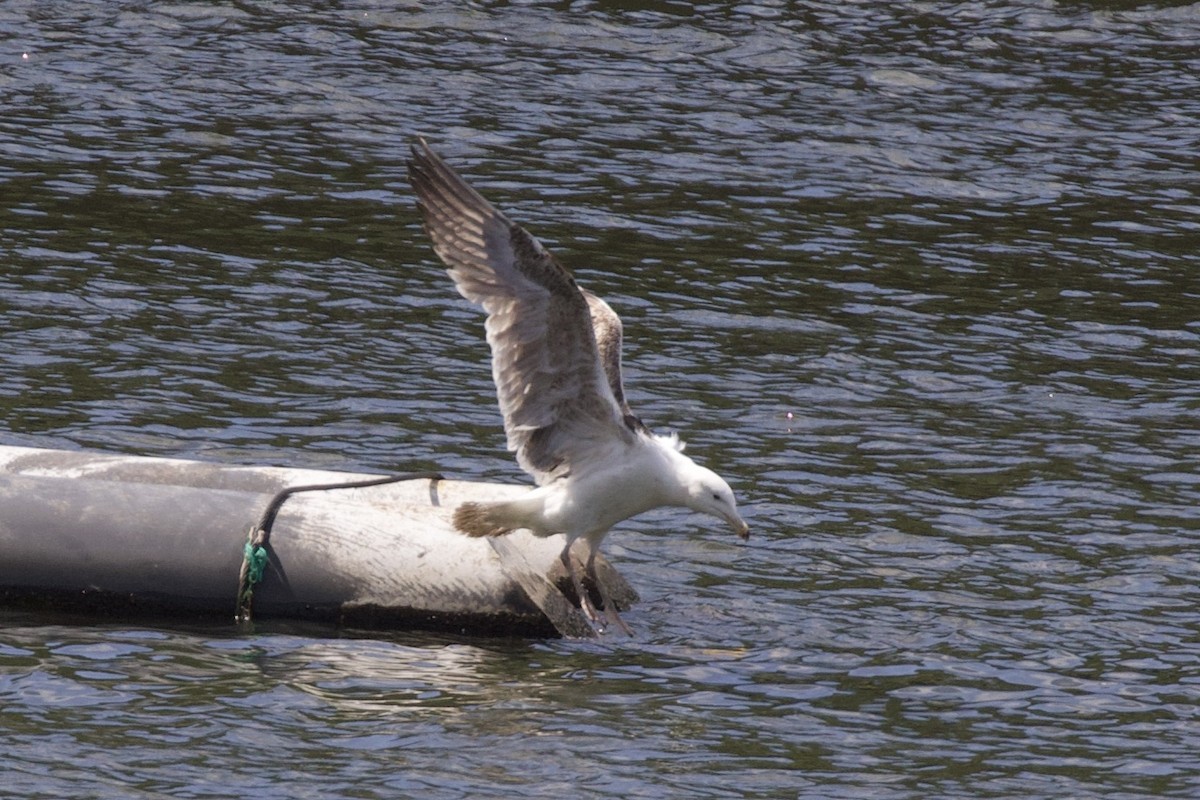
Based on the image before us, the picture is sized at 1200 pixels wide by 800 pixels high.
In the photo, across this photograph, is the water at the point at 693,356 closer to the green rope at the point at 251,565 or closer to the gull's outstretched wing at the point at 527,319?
the green rope at the point at 251,565

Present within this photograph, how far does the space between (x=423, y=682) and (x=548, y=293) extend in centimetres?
154

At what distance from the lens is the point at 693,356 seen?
12.1 m

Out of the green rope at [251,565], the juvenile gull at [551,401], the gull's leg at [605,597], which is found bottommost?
the gull's leg at [605,597]

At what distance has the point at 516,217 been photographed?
14.0 m

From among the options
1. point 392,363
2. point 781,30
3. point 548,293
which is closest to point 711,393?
point 392,363

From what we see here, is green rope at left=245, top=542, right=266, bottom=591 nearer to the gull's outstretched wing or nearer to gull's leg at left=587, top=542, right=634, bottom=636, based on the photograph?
the gull's outstretched wing

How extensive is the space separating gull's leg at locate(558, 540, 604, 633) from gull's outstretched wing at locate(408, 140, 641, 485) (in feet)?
1.16

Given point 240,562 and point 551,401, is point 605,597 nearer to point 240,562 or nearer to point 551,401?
point 551,401

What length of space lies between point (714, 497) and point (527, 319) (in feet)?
3.64

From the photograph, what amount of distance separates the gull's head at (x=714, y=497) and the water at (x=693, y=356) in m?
0.40

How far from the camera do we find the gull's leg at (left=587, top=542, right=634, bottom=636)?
27.9 ft

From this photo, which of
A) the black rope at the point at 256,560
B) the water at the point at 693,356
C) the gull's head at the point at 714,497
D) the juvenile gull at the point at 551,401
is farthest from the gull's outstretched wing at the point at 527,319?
the black rope at the point at 256,560

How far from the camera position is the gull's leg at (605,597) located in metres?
8.50

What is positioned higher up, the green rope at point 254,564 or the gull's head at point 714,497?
the gull's head at point 714,497
